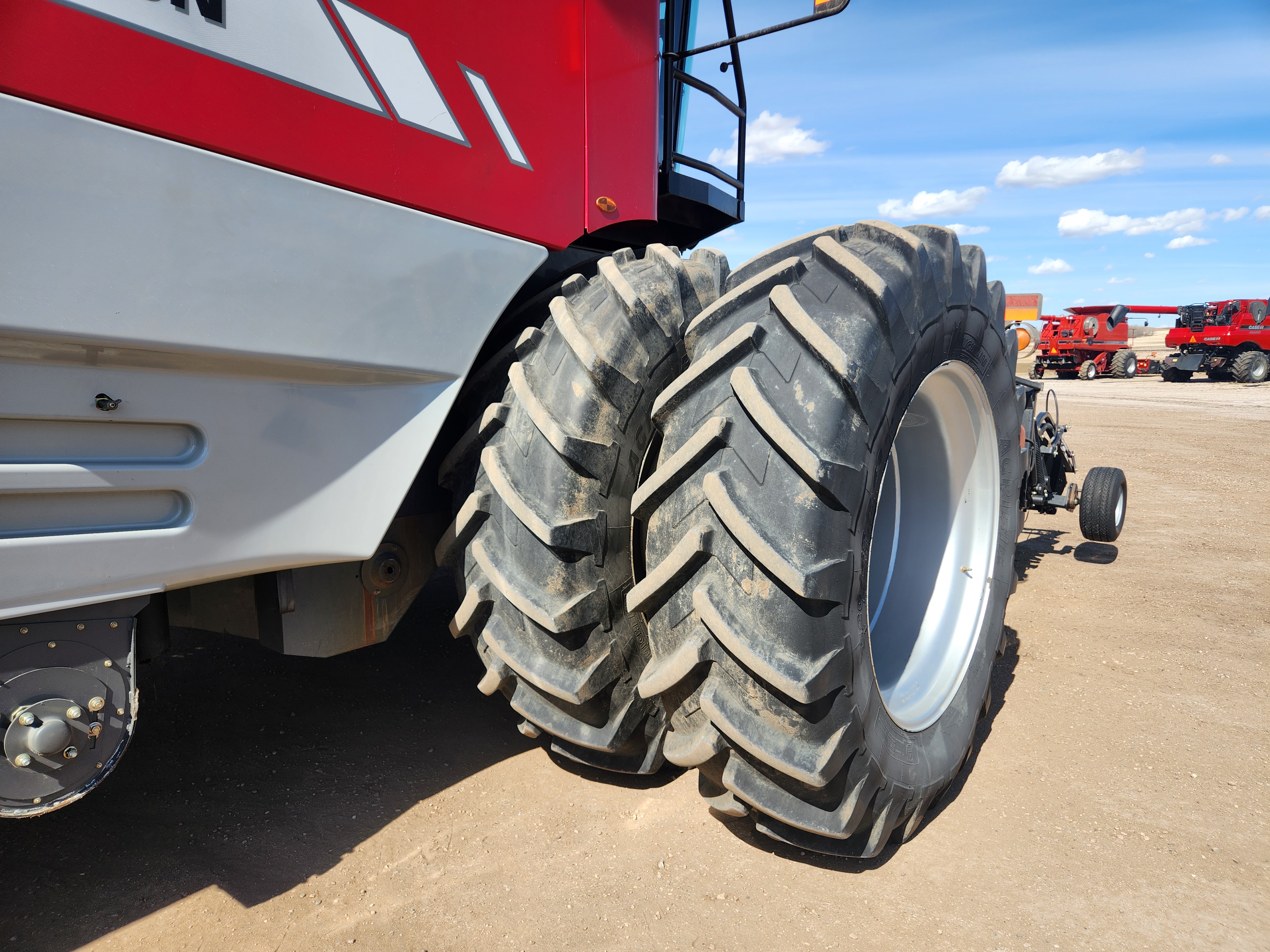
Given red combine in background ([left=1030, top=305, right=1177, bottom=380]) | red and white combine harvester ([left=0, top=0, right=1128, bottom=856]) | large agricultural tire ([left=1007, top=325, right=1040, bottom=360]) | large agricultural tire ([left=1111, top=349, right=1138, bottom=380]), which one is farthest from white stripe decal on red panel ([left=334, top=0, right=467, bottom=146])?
large agricultural tire ([left=1111, top=349, right=1138, bottom=380])

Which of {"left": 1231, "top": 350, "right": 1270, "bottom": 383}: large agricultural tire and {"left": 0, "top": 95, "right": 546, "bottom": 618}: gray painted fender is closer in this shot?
{"left": 0, "top": 95, "right": 546, "bottom": 618}: gray painted fender

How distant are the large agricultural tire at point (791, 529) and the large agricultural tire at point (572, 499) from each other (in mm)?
137

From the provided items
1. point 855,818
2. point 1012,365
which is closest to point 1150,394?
point 1012,365

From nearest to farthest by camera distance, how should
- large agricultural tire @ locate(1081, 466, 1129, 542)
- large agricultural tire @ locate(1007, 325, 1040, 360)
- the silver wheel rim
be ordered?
the silver wheel rim
large agricultural tire @ locate(1081, 466, 1129, 542)
large agricultural tire @ locate(1007, 325, 1040, 360)

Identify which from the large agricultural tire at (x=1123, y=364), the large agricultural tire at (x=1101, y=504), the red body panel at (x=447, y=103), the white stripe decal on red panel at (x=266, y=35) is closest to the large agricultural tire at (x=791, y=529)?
the red body panel at (x=447, y=103)

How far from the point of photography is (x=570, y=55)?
1864 mm

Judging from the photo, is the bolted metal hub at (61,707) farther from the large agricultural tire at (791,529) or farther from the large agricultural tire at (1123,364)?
the large agricultural tire at (1123,364)

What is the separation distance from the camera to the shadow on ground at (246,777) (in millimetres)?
1787

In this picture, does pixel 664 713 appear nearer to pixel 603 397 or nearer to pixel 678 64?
pixel 603 397

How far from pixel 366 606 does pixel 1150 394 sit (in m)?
22.1

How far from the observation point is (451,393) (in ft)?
5.50

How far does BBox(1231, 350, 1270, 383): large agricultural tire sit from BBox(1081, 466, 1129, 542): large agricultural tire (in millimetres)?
22958

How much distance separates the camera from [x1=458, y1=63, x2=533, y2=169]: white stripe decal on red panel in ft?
5.40

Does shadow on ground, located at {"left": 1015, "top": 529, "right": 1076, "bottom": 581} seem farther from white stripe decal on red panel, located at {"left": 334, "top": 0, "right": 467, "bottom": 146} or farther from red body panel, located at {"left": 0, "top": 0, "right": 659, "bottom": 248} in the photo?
white stripe decal on red panel, located at {"left": 334, "top": 0, "right": 467, "bottom": 146}
